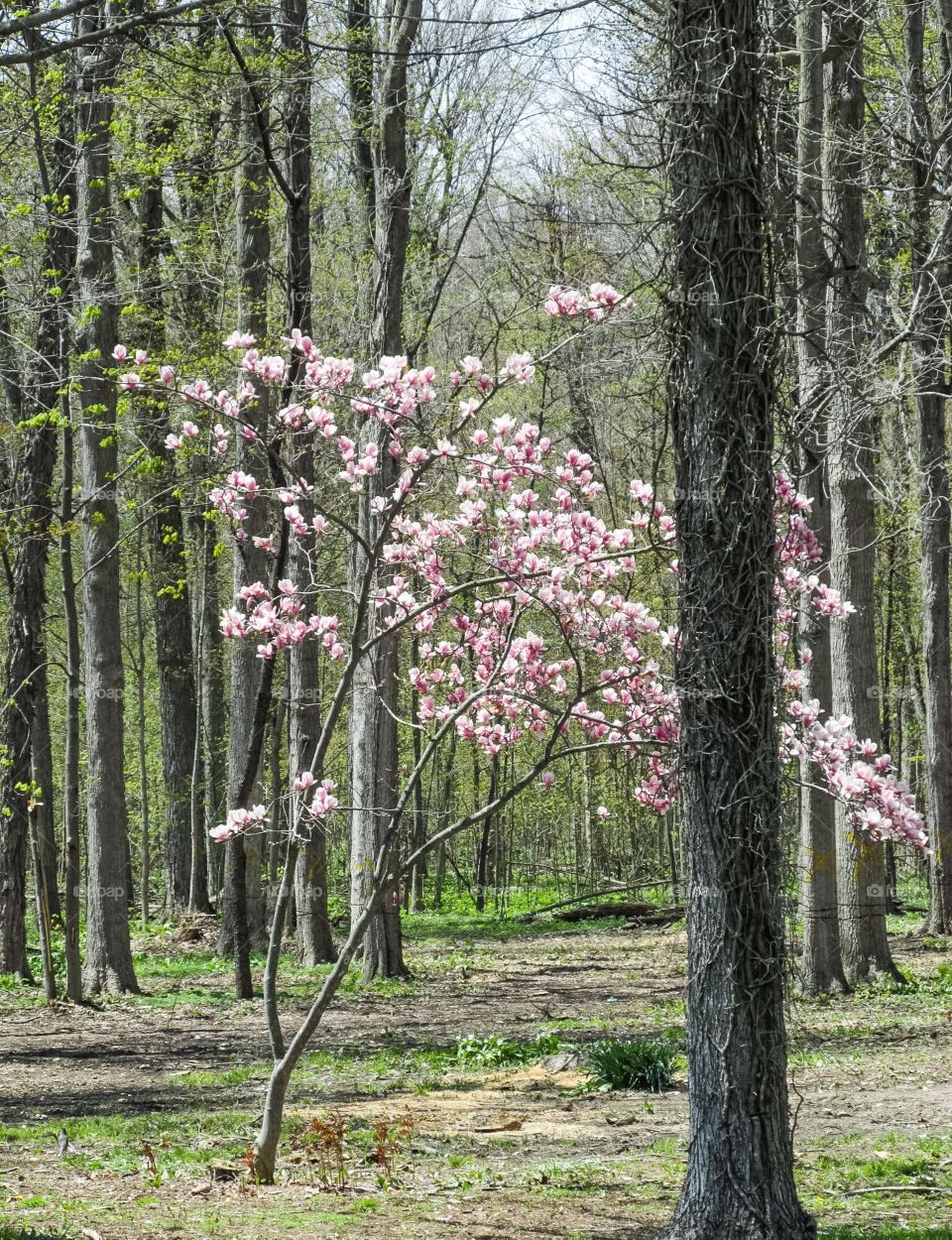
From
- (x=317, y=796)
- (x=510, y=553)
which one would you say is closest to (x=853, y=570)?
(x=510, y=553)

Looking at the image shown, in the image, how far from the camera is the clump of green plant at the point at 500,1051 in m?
8.86

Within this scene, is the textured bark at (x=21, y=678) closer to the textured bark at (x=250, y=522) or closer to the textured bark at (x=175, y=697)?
the textured bark at (x=250, y=522)

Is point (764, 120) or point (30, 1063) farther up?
point (764, 120)

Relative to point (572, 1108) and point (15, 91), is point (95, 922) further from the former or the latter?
point (15, 91)

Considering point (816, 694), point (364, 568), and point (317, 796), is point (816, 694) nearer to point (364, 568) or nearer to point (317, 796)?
point (364, 568)

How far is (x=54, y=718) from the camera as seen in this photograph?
28.2 metres

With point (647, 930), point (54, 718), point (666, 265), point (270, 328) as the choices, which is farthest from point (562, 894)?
point (666, 265)

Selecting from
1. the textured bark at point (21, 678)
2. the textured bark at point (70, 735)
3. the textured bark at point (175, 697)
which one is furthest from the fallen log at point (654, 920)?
the textured bark at point (70, 735)

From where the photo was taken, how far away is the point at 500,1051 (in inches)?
352

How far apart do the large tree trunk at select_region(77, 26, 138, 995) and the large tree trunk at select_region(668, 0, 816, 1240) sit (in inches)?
329

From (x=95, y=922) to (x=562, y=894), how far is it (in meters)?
15.2

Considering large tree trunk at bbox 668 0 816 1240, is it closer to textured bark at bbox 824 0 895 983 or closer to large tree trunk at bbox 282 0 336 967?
large tree trunk at bbox 282 0 336 967

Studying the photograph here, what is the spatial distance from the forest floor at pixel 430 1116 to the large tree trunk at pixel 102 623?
0.77 metres

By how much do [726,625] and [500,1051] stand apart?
18.1ft
